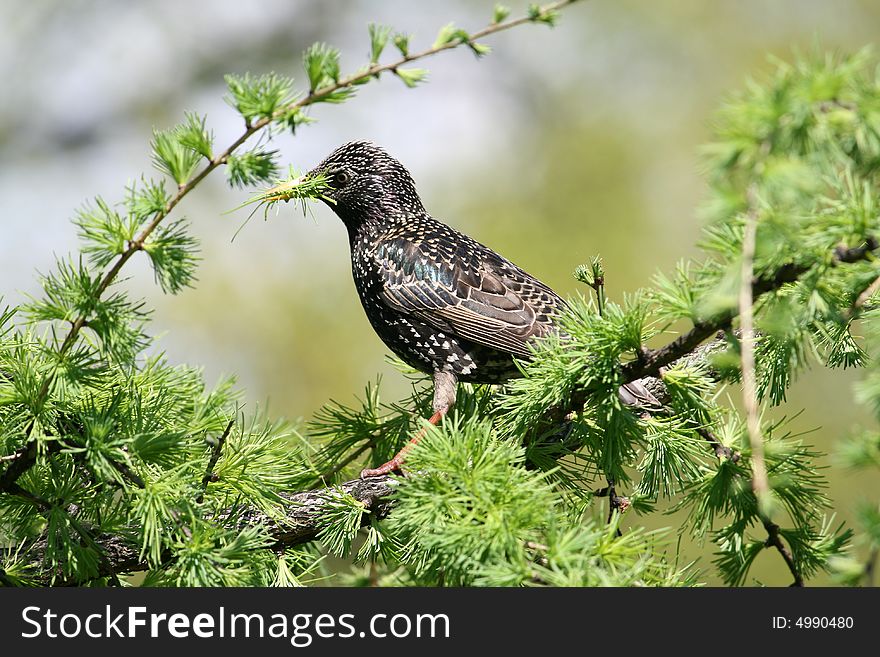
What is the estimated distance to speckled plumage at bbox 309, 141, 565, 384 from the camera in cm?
259

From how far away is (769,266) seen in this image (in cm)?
133

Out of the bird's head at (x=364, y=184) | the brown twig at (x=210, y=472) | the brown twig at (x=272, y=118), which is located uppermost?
the bird's head at (x=364, y=184)

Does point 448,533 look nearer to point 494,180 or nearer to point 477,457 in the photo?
point 477,457

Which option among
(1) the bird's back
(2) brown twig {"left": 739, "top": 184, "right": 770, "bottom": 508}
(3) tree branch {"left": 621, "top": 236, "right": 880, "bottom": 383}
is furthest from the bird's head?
(2) brown twig {"left": 739, "top": 184, "right": 770, "bottom": 508}

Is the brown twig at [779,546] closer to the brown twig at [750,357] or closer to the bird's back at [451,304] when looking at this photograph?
the brown twig at [750,357]

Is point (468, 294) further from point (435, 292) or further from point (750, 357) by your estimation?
point (750, 357)

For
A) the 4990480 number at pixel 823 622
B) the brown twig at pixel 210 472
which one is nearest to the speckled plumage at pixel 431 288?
the brown twig at pixel 210 472

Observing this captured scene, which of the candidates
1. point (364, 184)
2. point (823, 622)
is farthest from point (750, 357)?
point (364, 184)

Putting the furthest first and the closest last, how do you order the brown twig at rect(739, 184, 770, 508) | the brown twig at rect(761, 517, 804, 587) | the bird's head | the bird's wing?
the bird's head < the bird's wing < the brown twig at rect(761, 517, 804, 587) < the brown twig at rect(739, 184, 770, 508)

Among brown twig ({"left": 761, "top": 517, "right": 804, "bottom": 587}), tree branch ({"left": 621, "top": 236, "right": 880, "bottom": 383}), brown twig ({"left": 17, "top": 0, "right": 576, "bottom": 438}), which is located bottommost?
brown twig ({"left": 761, "top": 517, "right": 804, "bottom": 587})

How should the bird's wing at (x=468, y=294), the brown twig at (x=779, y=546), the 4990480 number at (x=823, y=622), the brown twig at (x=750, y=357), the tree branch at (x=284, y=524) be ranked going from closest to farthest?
the brown twig at (x=750, y=357), the 4990480 number at (x=823, y=622), the brown twig at (x=779, y=546), the tree branch at (x=284, y=524), the bird's wing at (x=468, y=294)

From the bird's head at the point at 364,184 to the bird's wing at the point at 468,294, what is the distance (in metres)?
0.22

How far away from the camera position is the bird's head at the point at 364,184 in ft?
9.81

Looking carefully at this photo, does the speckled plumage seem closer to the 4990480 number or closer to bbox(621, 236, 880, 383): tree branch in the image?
bbox(621, 236, 880, 383): tree branch
